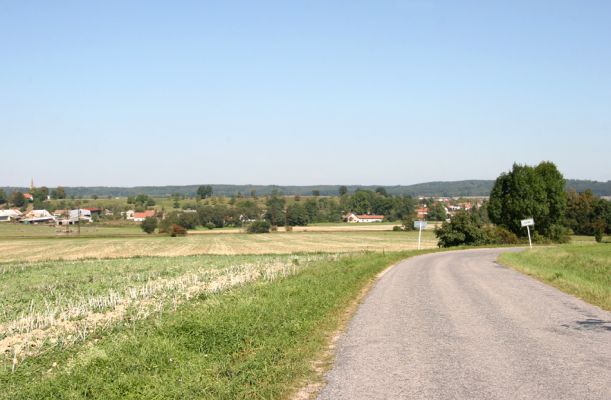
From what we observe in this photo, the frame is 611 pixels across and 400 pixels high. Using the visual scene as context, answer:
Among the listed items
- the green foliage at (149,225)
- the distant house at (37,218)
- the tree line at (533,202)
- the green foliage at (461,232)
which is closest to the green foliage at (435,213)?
the tree line at (533,202)

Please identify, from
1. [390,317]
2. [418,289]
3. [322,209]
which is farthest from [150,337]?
[322,209]

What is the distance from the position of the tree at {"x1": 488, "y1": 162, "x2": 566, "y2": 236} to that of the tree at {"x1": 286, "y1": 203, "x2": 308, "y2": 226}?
63.1 metres

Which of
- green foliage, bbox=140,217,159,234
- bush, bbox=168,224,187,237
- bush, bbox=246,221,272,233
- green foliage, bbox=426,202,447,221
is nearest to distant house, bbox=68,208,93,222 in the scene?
green foliage, bbox=140,217,159,234

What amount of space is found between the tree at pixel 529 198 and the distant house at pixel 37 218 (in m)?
112

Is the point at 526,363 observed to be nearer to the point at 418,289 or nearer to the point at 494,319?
the point at 494,319

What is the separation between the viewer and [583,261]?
3950 cm

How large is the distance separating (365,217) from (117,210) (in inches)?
2839

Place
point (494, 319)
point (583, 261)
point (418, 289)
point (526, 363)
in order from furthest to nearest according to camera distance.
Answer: point (583, 261) → point (418, 289) → point (494, 319) → point (526, 363)

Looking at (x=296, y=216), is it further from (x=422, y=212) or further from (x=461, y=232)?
(x=461, y=232)

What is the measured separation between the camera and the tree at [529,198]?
287 ft

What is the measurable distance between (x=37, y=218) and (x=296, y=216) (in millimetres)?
66928

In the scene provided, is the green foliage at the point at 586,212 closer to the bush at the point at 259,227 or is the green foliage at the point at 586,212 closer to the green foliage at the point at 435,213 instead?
the green foliage at the point at 435,213

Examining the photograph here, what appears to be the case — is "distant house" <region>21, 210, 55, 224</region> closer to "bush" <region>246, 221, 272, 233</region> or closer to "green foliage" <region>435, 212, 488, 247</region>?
"bush" <region>246, 221, 272, 233</region>

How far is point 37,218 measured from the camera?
6275 inches
